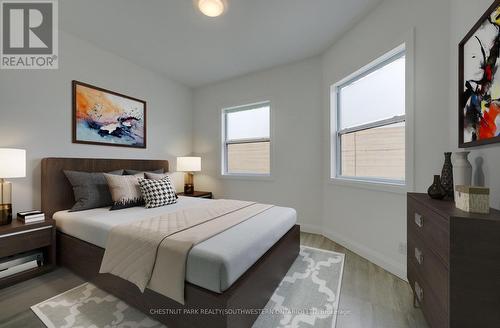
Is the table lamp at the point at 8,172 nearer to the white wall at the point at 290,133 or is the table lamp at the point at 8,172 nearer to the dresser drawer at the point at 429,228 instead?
the white wall at the point at 290,133

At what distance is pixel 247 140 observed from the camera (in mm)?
3680

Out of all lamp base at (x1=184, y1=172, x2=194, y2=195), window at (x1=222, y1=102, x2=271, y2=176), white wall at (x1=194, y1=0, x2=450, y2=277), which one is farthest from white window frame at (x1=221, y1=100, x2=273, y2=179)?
lamp base at (x1=184, y1=172, x2=194, y2=195)

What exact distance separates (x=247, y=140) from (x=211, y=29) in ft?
5.88

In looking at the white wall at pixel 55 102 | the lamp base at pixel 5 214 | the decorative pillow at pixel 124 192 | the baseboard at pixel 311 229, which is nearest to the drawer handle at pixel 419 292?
the baseboard at pixel 311 229

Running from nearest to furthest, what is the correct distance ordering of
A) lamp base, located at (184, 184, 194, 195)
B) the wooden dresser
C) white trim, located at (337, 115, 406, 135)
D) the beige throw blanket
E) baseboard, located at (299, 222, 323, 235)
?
1. the wooden dresser
2. the beige throw blanket
3. white trim, located at (337, 115, 406, 135)
4. baseboard, located at (299, 222, 323, 235)
5. lamp base, located at (184, 184, 194, 195)

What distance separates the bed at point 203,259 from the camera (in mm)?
1110

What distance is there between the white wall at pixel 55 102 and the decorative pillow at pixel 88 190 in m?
0.37

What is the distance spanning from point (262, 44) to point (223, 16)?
2.28ft

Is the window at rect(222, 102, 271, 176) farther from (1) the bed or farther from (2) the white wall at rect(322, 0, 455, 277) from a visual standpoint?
(1) the bed

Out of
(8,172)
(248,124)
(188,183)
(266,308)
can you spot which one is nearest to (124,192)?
(8,172)

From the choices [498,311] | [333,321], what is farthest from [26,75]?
[498,311]

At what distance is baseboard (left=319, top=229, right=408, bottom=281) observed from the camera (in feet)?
6.19

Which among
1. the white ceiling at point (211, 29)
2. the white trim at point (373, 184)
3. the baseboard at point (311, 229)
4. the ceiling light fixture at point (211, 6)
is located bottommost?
the baseboard at point (311, 229)

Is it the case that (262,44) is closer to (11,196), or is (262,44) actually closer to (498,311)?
(498,311)
